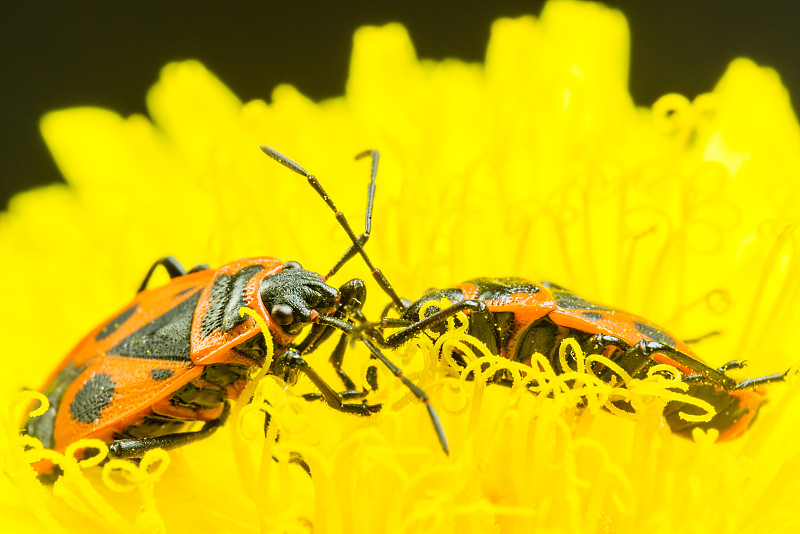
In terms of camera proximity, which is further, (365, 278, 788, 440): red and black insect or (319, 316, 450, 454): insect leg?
(365, 278, 788, 440): red and black insect

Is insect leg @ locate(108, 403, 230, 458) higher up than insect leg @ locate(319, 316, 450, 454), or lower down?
lower down

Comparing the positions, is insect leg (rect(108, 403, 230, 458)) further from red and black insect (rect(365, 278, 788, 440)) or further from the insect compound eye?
red and black insect (rect(365, 278, 788, 440))

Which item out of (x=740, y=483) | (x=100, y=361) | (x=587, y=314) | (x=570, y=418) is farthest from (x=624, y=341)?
(x=100, y=361)

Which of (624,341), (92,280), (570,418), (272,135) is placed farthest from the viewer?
(272,135)

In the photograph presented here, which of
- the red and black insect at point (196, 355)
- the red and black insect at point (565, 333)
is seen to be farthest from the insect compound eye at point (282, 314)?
the red and black insect at point (565, 333)

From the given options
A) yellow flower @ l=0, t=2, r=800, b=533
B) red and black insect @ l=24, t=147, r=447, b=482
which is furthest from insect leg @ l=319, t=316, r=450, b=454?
yellow flower @ l=0, t=2, r=800, b=533


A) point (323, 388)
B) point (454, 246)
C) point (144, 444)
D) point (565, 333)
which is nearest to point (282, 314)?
point (323, 388)

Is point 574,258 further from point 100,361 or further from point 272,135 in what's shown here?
point 100,361
